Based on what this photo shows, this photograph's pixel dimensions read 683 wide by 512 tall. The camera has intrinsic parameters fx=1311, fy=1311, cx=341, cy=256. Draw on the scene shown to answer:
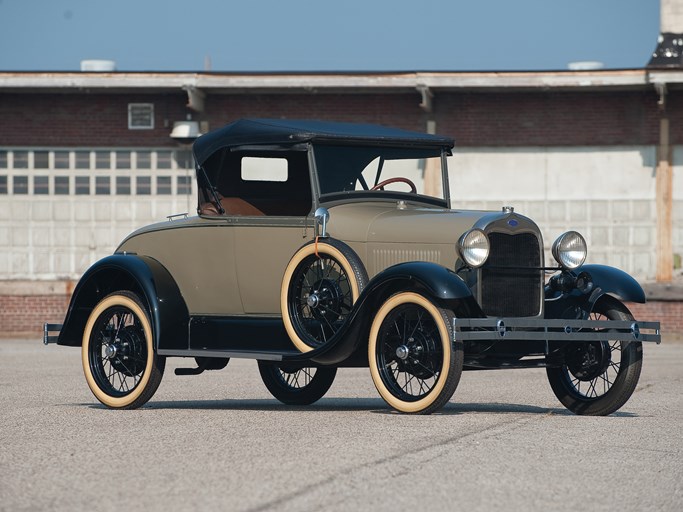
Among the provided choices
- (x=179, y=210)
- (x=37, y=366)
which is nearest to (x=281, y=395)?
(x=37, y=366)

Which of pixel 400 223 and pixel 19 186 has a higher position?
pixel 19 186

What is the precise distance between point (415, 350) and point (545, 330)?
2.89 ft

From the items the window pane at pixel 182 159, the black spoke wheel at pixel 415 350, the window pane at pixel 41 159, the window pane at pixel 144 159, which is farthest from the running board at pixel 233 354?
the window pane at pixel 41 159

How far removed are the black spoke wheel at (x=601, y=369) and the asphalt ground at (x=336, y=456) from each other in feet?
0.80

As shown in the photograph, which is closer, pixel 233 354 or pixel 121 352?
pixel 233 354

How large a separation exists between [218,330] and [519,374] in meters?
6.01

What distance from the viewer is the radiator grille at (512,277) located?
9.02 m

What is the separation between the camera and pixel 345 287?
9.32 meters

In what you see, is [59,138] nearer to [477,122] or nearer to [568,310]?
[477,122]

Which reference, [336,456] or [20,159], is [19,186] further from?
[336,456]

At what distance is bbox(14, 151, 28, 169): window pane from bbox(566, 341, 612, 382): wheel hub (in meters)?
18.7

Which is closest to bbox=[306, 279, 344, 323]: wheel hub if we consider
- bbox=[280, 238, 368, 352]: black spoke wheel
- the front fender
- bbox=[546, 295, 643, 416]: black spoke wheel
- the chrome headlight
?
bbox=[280, 238, 368, 352]: black spoke wheel

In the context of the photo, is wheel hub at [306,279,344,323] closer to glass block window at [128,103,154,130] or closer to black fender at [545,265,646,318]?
black fender at [545,265,646,318]

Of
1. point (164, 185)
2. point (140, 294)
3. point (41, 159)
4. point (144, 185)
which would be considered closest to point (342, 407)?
point (140, 294)
